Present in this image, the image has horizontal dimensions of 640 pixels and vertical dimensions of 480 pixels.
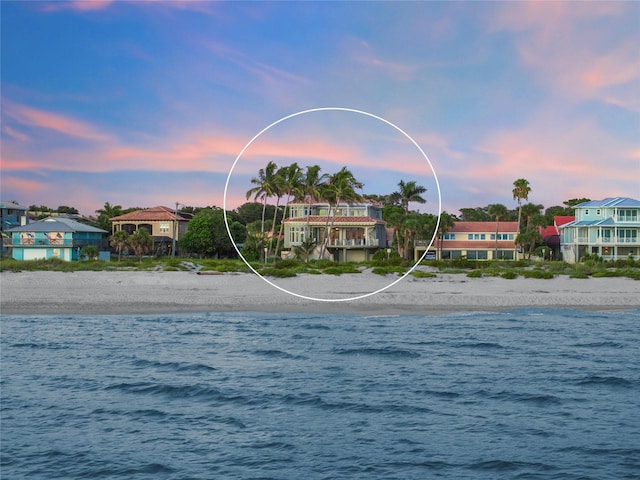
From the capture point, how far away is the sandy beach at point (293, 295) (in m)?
32.1

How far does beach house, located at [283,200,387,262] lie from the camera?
14250 mm

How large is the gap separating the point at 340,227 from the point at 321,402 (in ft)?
13.7

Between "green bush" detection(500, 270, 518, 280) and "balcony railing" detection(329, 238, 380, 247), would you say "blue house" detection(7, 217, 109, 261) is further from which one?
"balcony railing" detection(329, 238, 380, 247)

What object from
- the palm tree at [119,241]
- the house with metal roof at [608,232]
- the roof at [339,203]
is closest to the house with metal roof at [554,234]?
the house with metal roof at [608,232]

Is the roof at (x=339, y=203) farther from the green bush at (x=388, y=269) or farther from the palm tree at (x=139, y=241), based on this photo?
the palm tree at (x=139, y=241)

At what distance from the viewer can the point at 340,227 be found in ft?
50.4

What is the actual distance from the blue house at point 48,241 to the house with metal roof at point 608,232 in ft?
129

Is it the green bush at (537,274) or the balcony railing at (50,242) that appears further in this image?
the balcony railing at (50,242)

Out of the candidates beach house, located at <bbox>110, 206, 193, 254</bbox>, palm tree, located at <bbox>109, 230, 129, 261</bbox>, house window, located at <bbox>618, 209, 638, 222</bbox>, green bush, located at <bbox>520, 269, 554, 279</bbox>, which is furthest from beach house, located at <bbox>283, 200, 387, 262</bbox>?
house window, located at <bbox>618, 209, 638, 222</bbox>

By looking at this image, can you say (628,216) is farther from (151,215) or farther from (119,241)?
(119,241)

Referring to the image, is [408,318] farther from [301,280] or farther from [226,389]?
[226,389]

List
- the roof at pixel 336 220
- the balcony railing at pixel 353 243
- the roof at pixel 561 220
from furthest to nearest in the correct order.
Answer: the roof at pixel 561 220, the balcony railing at pixel 353 243, the roof at pixel 336 220

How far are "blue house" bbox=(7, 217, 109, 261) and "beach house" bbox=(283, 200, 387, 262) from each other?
42.9 m

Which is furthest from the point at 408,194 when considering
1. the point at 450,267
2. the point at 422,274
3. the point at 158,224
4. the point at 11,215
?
the point at 11,215
